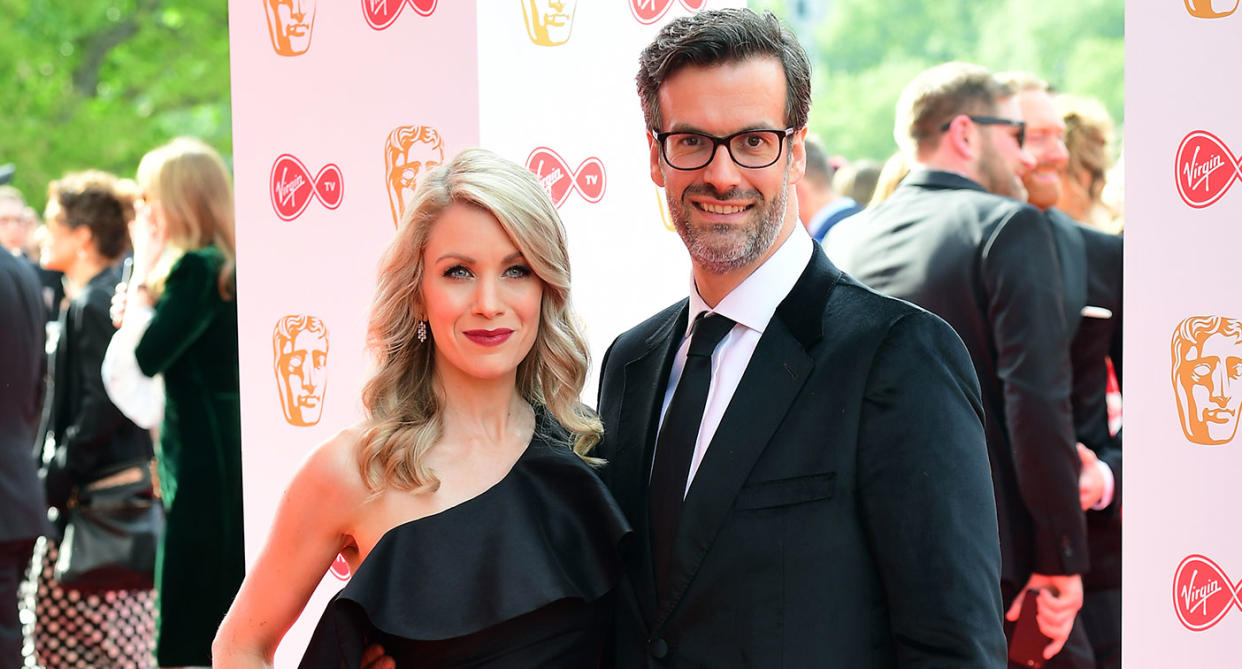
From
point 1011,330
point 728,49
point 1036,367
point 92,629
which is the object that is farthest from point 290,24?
point 92,629

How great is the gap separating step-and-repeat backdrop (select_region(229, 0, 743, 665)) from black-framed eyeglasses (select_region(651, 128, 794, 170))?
45.3 inches

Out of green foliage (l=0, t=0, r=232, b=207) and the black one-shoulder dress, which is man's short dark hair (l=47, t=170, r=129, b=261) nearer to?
the black one-shoulder dress

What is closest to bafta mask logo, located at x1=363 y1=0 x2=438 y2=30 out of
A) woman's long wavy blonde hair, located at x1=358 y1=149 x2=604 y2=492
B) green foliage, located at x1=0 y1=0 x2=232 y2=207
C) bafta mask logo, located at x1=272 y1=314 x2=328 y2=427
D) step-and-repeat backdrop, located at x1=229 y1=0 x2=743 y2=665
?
step-and-repeat backdrop, located at x1=229 y1=0 x2=743 y2=665

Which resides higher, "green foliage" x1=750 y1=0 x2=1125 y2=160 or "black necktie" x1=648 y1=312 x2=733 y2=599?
"green foliage" x1=750 y1=0 x2=1125 y2=160

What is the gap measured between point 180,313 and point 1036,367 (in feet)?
9.73

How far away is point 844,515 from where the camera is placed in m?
2.21

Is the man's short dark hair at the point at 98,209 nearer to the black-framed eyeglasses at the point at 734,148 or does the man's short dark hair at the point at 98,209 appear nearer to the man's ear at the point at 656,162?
the man's ear at the point at 656,162

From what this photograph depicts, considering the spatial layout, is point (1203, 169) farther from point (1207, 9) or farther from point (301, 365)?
point (301, 365)

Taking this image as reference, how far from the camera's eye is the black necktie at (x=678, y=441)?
2.33 meters

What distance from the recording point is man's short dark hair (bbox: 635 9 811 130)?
7.72 feet

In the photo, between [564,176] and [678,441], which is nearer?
[678,441]

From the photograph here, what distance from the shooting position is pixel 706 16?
2.40 meters

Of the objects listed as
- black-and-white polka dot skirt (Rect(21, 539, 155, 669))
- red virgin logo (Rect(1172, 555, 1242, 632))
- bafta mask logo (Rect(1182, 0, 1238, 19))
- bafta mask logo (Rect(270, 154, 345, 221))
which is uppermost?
bafta mask logo (Rect(1182, 0, 1238, 19))

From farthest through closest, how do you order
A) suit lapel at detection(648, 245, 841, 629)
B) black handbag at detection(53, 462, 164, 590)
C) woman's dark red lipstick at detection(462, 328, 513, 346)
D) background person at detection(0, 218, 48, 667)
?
black handbag at detection(53, 462, 164, 590)
background person at detection(0, 218, 48, 667)
woman's dark red lipstick at detection(462, 328, 513, 346)
suit lapel at detection(648, 245, 841, 629)
